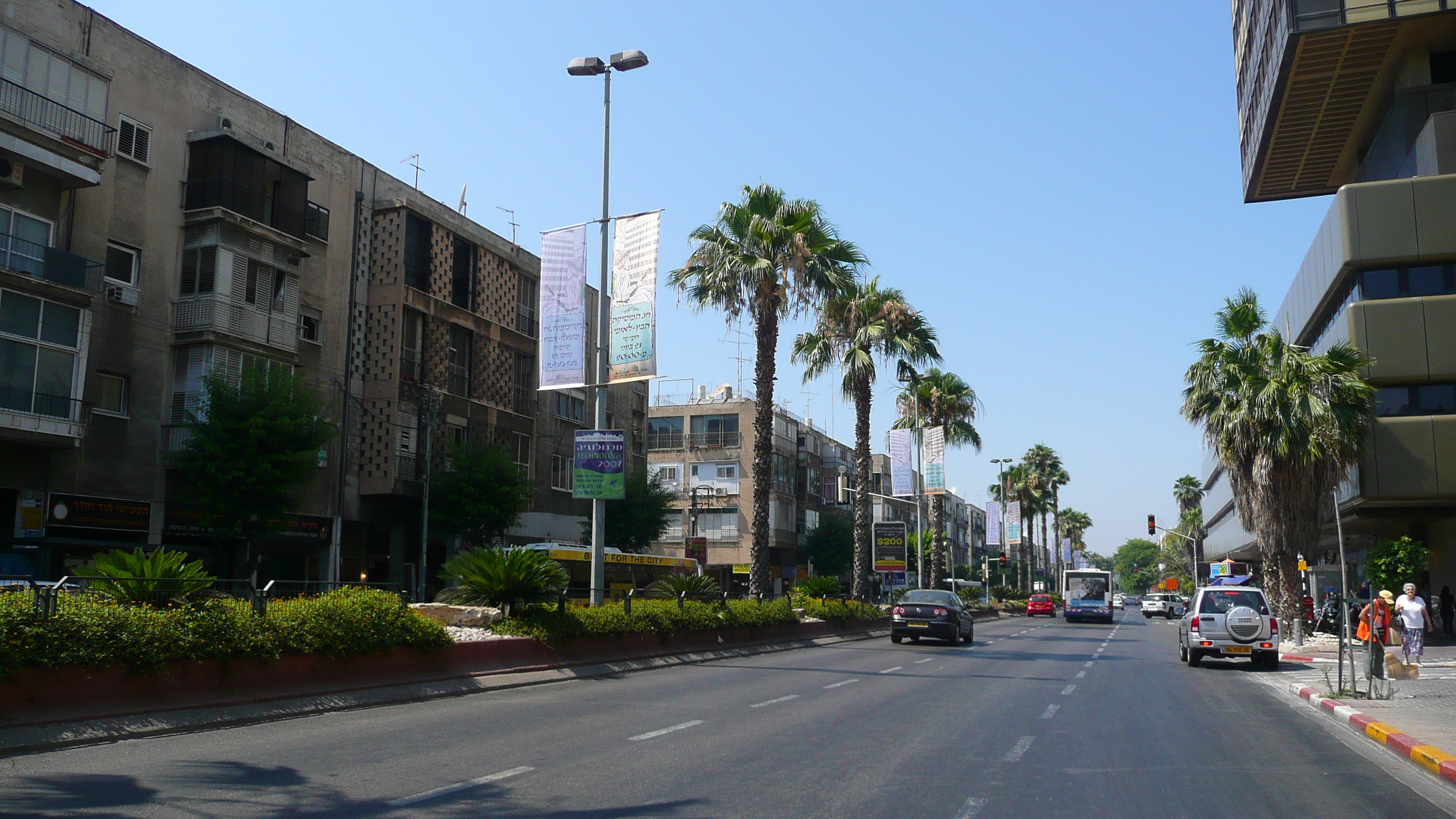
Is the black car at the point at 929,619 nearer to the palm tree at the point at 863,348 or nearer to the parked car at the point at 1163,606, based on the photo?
the palm tree at the point at 863,348

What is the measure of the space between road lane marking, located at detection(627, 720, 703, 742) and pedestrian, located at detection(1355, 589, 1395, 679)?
32.9 ft

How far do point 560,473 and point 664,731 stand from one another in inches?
1564

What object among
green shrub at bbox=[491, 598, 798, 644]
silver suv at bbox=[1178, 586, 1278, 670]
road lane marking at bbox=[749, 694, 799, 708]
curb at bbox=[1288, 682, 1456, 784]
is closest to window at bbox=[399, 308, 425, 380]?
green shrub at bbox=[491, 598, 798, 644]

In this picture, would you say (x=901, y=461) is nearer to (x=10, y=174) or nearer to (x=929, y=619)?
(x=929, y=619)

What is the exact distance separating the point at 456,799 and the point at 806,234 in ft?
88.1

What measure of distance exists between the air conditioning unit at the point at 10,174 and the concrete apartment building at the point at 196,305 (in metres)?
0.05

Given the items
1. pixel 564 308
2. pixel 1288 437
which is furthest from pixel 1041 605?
pixel 564 308

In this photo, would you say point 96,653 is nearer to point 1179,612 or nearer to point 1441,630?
point 1441,630

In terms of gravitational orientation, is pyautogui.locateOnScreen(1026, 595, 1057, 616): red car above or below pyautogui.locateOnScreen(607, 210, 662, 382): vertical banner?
below

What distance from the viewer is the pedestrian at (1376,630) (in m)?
17.0

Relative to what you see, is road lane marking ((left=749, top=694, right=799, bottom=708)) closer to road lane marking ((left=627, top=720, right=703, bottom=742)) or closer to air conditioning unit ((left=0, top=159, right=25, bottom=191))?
road lane marking ((left=627, top=720, right=703, bottom=742))

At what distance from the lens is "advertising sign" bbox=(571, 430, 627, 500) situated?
21750 millimetres

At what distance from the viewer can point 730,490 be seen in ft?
242

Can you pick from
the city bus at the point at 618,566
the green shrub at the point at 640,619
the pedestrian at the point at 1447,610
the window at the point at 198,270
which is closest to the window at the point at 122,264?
the window at the point at 198,270
